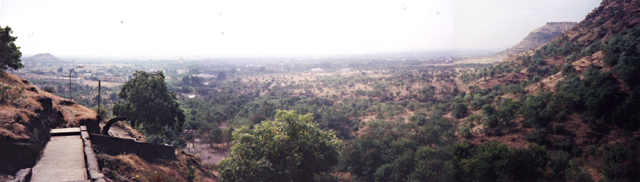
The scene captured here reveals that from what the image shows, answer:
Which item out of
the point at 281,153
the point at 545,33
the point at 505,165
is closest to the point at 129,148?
the point at 281,153

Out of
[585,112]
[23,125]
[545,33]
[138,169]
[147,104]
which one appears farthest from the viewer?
[545,33]

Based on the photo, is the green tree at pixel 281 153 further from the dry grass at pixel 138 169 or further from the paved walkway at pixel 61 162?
the paved walkway at pixel 61 162

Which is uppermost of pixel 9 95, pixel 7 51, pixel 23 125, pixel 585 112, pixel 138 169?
pixel 7 51

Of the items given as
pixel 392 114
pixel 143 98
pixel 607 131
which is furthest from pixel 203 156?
pixel 607 131

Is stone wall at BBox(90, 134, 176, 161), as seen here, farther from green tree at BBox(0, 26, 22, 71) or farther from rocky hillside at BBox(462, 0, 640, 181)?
rocky hillside at BBox(462, 0, 640, 181)

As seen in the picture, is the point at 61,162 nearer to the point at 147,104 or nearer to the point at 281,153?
the point at 281,153

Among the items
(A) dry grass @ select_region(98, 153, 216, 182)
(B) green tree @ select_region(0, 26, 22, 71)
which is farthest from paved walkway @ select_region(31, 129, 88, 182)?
(B) green tree @ select_region(0, 26, 22, 71)

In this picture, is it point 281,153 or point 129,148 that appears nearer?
→ point 129,148
